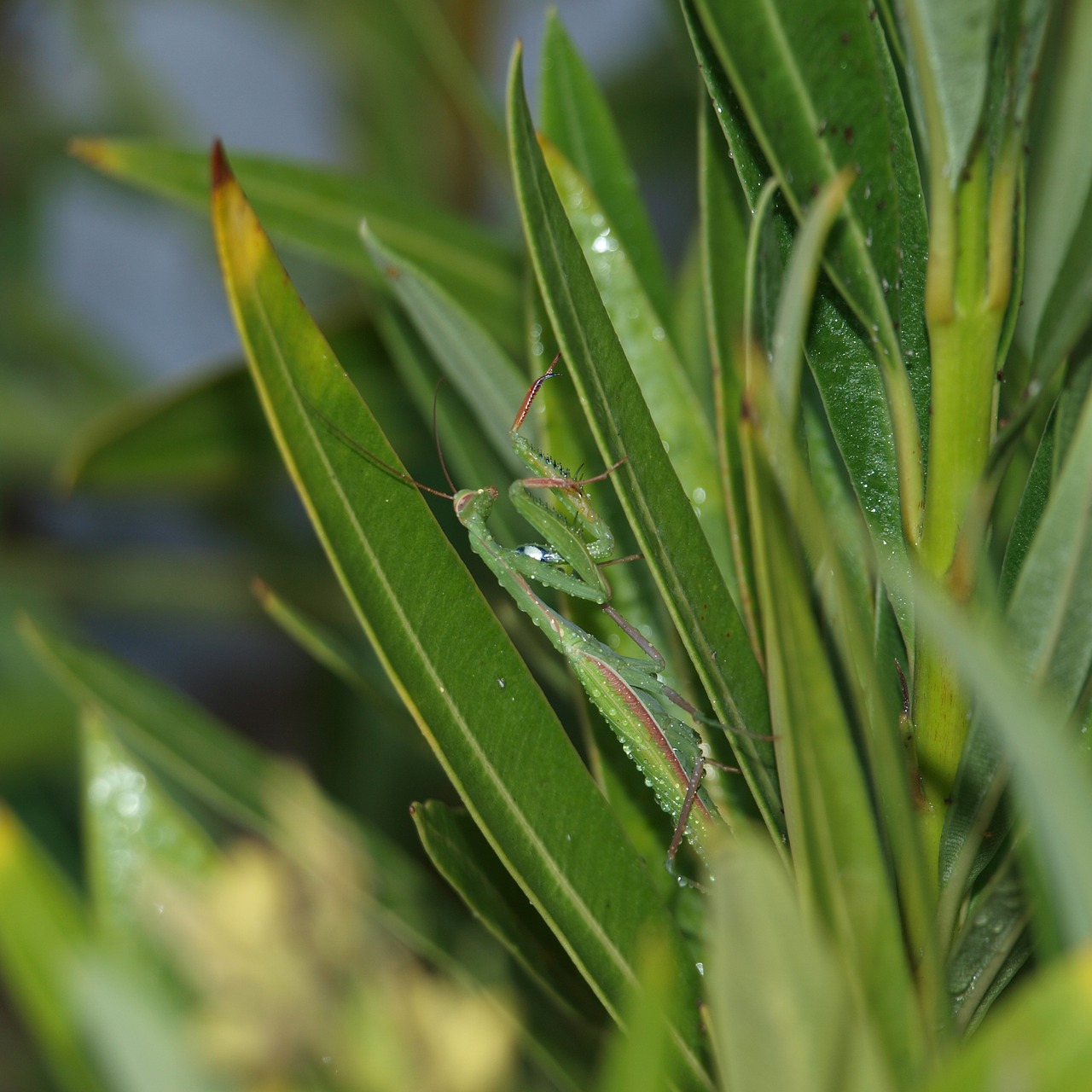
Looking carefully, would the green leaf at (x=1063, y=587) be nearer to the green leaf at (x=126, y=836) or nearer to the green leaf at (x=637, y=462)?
the green leaf at (x=637, y=462)

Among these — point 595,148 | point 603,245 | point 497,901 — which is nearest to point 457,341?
point 603,245

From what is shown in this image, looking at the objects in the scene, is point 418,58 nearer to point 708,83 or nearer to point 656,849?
point 708,83

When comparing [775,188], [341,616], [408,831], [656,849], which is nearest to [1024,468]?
[775,188]

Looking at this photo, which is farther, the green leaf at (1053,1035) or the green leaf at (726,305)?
the green leaf at (726,305)

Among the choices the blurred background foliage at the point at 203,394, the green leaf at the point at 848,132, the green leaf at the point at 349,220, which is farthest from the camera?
the blurred background foliage at the point at 203,394

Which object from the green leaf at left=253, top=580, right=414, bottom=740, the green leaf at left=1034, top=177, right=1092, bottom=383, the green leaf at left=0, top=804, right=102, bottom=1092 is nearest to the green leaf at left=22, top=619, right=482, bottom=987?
the green leaf at left=253, top=580, right=414, bottom=740

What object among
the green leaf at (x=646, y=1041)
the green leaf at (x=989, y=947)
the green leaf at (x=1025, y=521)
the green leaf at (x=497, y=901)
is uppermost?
the green leaf at (x=646, y=1041)

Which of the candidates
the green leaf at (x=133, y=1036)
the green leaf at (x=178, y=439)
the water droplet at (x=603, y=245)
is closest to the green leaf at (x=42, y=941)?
the green leaf at (x=133, y=1036)
